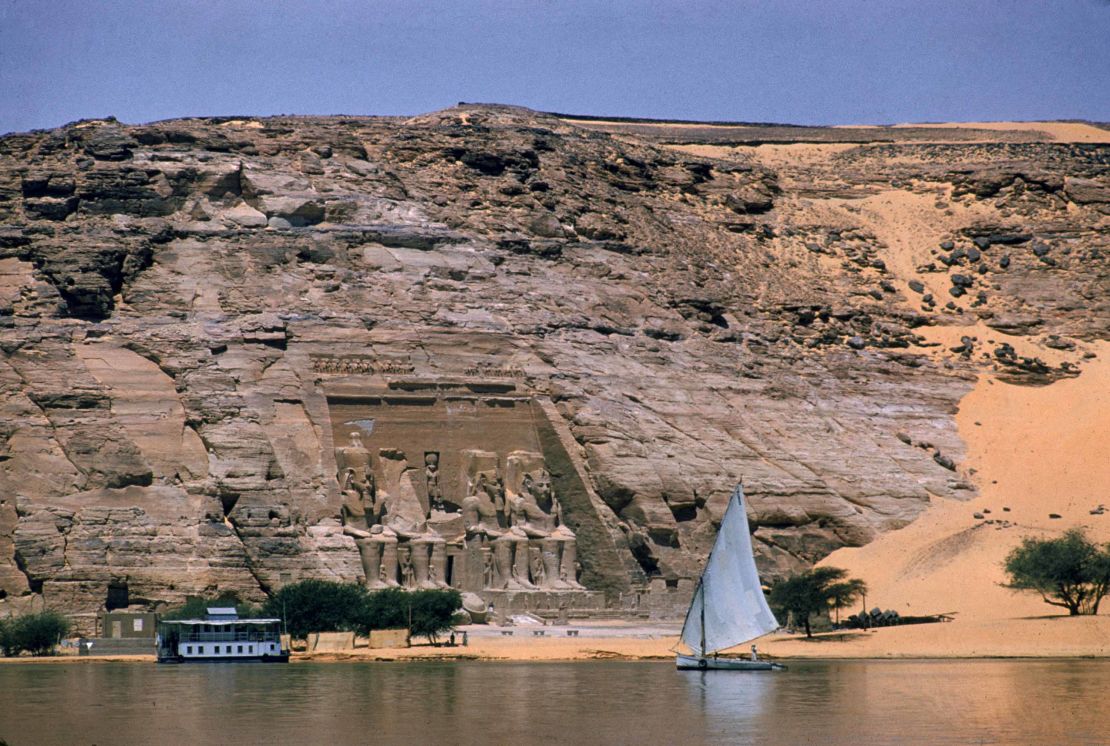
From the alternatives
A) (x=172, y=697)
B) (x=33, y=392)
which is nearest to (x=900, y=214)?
(x=33, y=392)

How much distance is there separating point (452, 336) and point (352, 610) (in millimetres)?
13726

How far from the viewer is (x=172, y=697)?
146 feet

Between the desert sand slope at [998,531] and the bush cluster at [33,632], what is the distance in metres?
20.6

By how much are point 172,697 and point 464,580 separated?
22.2 meters

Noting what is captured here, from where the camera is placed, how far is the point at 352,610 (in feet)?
196

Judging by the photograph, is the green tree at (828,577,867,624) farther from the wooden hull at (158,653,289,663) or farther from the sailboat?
the wooden hull at (158,653,289,663)

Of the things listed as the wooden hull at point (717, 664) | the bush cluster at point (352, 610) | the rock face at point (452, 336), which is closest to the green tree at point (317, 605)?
the bush cluster at point (352, 610)

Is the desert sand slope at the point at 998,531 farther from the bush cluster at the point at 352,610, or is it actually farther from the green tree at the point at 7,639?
the green tree at the point at 7,639

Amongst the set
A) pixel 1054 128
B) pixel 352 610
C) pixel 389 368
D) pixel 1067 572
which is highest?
pixel 1054 128

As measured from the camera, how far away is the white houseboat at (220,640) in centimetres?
5634

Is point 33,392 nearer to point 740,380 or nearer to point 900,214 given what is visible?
point 740,380

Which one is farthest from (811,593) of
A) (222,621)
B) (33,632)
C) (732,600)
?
(33,632)

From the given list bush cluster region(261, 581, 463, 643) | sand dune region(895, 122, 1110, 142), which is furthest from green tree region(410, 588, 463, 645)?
sand dune region(895, 122, 1110, 142)

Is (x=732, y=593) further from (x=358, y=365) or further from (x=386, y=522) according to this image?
(x=358, y=365)
